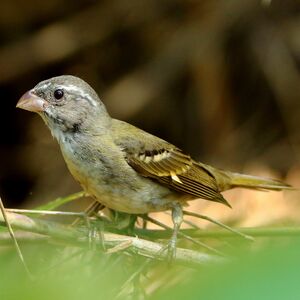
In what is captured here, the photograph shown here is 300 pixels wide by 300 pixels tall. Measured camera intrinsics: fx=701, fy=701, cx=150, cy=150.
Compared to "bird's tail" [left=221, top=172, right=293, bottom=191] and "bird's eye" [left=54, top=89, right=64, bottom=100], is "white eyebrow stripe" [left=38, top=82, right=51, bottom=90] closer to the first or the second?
"bird's eye" [left=54, top=89, right=64, bottom=100]

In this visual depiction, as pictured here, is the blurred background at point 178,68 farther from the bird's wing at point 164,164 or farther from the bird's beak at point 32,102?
the bird's beak at point 32,102

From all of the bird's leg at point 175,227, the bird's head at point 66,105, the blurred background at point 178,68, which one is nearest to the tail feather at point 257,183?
the bird's leg at point 175,227

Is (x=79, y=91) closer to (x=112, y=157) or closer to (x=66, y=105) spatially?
(x=66, y=105)

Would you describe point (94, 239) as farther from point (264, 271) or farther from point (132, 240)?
point (264, 271)

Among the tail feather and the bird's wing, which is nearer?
the bird's wing

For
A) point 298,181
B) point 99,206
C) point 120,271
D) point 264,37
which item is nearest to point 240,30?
point 264,37

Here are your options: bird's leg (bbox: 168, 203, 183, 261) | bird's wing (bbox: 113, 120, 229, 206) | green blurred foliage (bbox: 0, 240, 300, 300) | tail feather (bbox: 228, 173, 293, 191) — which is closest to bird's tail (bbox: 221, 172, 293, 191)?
tail feather (bbox: 228, 173, 293, 191)

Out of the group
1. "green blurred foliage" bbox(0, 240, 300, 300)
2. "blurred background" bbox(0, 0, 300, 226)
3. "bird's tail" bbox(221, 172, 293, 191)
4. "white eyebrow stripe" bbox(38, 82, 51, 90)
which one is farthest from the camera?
"blurred background" bbox(0, 0, 300, 226)
